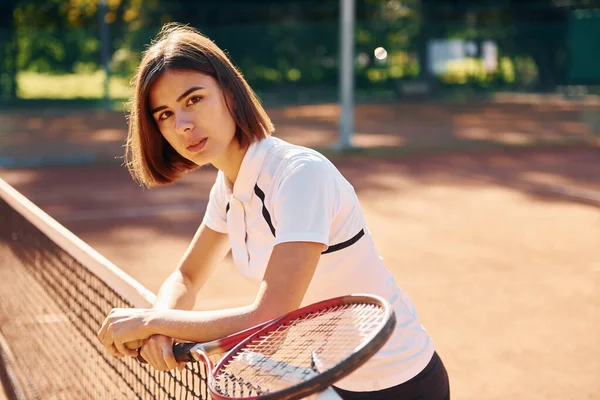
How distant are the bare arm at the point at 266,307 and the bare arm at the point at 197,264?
0.51m

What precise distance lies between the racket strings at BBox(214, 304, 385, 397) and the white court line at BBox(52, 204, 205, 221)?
6.87 meters

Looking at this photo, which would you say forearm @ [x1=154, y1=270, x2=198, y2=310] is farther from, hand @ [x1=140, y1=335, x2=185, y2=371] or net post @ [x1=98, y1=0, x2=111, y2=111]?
net post @ [x1=98, y1=0, x2=111, y2=111]

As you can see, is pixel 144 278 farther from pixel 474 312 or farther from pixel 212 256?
pixel 212 256

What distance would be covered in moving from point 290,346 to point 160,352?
261 millimetres

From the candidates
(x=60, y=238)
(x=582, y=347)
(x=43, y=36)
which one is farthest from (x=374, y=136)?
(x=60, y=238)

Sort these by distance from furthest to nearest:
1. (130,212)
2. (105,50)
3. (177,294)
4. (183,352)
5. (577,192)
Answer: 1. (105,50)
2. (577,192)
3. (130,212)
4. (177,294)
5. (183,352)

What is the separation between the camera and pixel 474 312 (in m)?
4.97

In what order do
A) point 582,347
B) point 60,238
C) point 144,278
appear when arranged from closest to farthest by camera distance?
1. point 60,238
2. point 582,347
3. point 144,278

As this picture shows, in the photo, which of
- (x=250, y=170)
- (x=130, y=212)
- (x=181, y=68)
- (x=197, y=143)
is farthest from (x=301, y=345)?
(x=130, y=212)

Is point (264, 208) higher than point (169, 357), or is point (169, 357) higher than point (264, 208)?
point (264, 208)

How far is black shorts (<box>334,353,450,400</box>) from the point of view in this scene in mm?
1756

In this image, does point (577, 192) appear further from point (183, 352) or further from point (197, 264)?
point (183, 352)

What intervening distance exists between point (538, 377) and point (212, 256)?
234 cm

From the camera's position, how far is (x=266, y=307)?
1.58 metres
